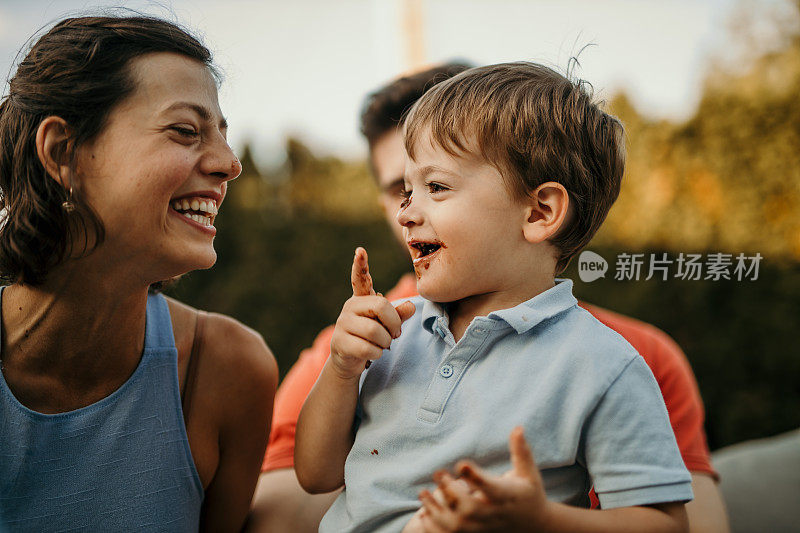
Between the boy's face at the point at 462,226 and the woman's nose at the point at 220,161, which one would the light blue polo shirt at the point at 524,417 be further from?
the woman's nose at the point at 220,161

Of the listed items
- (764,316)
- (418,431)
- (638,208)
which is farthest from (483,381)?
(764,316)

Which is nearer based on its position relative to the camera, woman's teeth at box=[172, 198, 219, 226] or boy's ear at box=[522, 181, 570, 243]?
boy's ear at box=[522, 181, 570, 243]

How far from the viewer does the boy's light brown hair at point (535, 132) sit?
1.28m

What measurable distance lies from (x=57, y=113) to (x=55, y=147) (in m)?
0.07

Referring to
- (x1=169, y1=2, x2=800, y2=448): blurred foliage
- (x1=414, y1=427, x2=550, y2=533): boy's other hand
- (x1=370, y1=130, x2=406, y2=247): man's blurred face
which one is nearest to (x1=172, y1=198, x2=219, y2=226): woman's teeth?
(x1=414, y1=427, x2=550, y2=533): boy's other hand

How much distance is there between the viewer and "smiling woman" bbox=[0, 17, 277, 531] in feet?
4.46

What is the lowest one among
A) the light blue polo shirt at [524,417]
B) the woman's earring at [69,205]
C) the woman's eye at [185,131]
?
the light blue polo shirt at [524,417]

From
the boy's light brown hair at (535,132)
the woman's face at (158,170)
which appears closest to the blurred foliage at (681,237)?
the boy's light brown hair at (535,132)

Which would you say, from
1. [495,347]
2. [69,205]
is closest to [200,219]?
[69,205]
